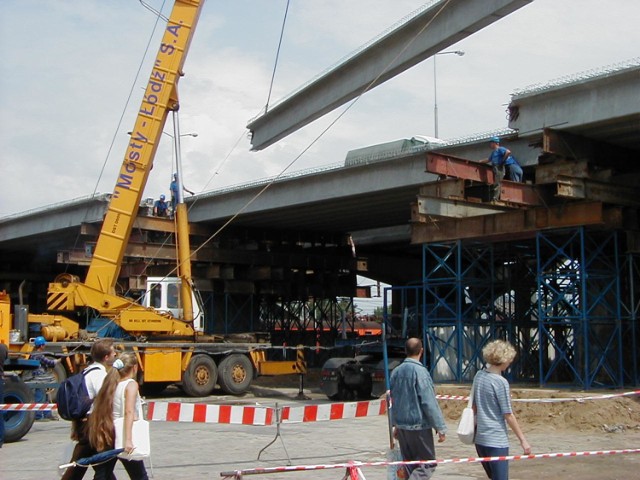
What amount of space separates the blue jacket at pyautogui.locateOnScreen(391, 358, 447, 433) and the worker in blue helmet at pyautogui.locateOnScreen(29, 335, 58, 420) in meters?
11.1

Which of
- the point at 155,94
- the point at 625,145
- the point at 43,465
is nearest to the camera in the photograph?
the point at 43,465

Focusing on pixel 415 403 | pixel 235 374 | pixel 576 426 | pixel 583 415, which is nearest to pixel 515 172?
pixel 583 415

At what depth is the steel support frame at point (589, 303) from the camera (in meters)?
21.1

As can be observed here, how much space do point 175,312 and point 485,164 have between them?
10248 millimetres

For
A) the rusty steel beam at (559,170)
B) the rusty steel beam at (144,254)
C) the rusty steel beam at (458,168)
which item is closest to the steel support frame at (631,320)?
the rusty steel beam at (559,170)

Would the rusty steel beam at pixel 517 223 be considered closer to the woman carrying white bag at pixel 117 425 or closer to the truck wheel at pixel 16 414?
the truck wheel at pixel 16 414

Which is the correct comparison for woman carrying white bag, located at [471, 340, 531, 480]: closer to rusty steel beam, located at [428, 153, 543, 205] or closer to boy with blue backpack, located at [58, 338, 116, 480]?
boy with blue backpack, located at [58, 338, 116, 480]

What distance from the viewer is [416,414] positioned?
26.6 ft

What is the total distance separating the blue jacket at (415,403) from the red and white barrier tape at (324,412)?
453cm

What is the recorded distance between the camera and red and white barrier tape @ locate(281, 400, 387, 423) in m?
12.7

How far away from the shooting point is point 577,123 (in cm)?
1977

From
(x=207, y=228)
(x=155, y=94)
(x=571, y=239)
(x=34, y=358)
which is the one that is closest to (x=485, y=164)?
(x=571, y=239)

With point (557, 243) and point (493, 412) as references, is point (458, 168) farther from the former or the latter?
point (493, 412)

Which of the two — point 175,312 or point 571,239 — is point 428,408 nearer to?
point 571,239
